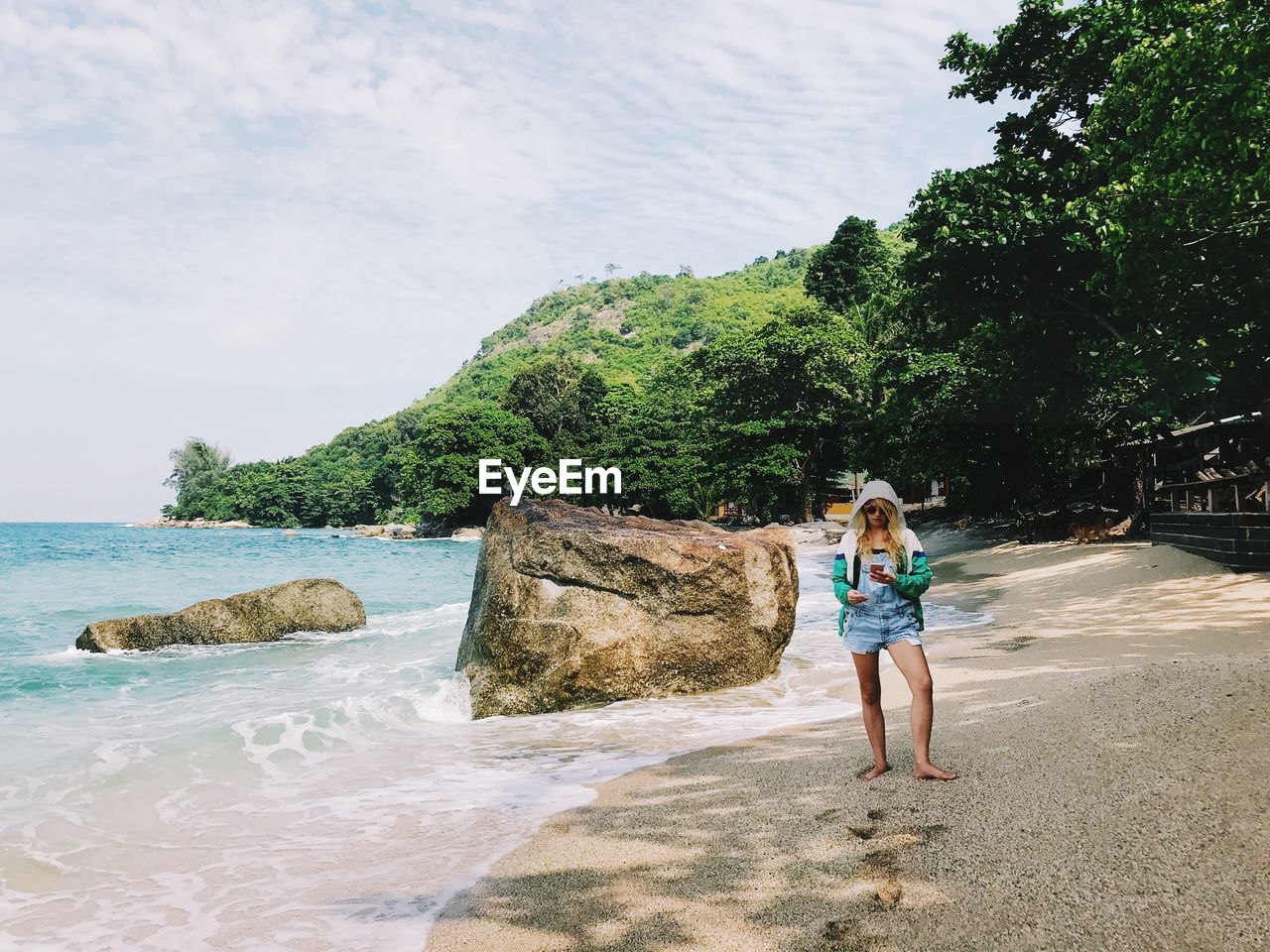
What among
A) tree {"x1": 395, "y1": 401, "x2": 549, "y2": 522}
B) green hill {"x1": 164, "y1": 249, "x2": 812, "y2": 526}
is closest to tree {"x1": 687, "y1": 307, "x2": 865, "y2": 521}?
tree {"x1": 395, "y1": 401, "x2": 549, "y2": 522}

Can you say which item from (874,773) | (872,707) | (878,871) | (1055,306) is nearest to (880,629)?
(872,707)

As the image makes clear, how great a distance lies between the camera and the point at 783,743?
6.02m

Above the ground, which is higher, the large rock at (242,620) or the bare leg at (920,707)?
the bare leg at (920,707)

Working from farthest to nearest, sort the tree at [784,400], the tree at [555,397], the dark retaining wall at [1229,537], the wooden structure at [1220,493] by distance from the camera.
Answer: the tree at [555,397]
the tree at [784,400]
the wooden structure at [1220,493]
the dark retaining wall at [1229,537]

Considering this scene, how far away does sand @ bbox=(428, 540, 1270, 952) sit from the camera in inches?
121

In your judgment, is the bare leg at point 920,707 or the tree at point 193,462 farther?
the tree at point 193,462

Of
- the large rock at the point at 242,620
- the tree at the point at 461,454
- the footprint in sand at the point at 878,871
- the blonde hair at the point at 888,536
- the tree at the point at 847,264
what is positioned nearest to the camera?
the footprint in sand at the point at 878,871

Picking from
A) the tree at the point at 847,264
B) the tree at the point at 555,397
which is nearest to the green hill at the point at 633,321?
the tree at the point at 555,397

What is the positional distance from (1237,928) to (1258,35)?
39.3 ft

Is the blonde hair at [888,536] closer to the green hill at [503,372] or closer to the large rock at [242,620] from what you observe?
the large rock at [242,620]

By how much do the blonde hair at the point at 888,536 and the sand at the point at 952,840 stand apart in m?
1.25

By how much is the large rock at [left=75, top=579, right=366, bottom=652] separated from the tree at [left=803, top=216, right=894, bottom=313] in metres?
57.1

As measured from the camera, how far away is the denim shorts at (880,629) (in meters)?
4.66

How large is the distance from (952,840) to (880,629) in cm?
124
